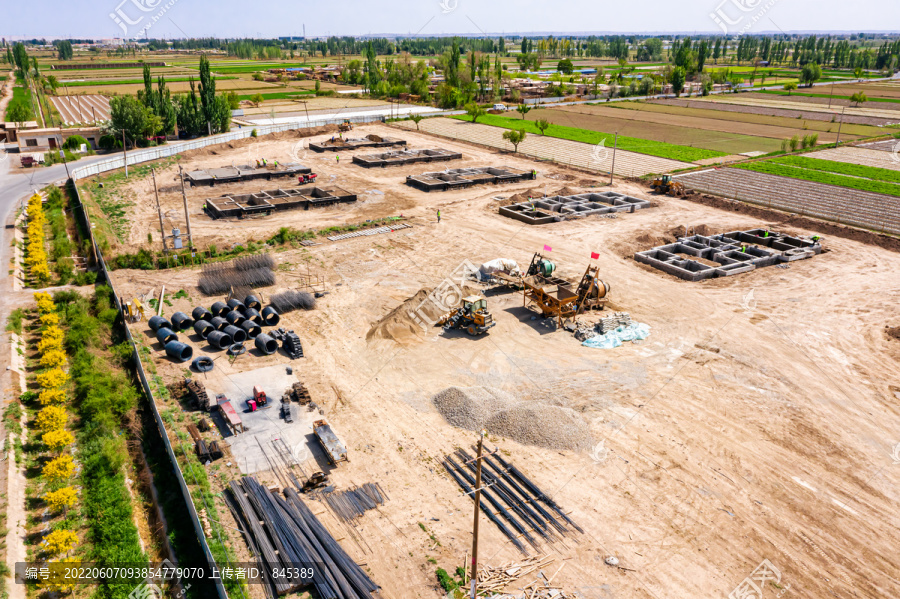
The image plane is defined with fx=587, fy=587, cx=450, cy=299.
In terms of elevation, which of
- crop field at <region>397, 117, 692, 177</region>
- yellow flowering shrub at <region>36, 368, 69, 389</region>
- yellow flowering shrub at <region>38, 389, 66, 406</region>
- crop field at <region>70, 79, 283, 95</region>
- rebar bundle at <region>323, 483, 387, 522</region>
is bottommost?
rebar bundle at <region>323, 483, 387, 522</region>

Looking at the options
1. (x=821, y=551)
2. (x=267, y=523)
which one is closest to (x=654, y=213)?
(x=821, y=551)

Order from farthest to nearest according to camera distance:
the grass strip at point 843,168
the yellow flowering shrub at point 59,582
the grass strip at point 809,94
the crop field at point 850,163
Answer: the grass strip at point 809,94 < the crop field at point 850,163 < the grass strip at point 843,168 < the yellow flowering shrub at point 59,582

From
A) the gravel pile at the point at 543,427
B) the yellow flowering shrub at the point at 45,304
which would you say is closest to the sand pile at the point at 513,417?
the gravel pile at the point at 543,427

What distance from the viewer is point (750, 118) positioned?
3332 inches

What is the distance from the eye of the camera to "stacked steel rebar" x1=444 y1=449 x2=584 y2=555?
14.1 meters

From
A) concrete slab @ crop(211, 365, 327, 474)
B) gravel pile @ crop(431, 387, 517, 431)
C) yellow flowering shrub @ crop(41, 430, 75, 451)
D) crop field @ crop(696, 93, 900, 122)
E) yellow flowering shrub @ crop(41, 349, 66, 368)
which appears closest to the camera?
yellow flowering shrub @ crop(41, 430, 75, 451)

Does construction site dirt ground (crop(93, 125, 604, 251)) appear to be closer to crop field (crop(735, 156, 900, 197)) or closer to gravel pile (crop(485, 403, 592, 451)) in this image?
crop field (crop(735, 156, 900, 197))

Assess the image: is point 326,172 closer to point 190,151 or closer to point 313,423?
point 190,151

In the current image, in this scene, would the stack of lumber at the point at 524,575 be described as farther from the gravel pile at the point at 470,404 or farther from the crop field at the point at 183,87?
the crop field at the point at 183,87

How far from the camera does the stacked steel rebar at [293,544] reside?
1238cm

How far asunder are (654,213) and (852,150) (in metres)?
35.3

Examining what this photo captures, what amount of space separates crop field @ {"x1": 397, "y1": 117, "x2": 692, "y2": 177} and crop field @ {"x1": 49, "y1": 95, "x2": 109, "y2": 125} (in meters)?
42.8

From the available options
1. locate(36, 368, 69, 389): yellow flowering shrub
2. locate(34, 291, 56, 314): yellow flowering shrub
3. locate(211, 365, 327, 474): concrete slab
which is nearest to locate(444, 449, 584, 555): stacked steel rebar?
locate(211, 365, 327, 474): concrete slab

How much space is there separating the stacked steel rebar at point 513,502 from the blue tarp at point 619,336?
27.1 ft
